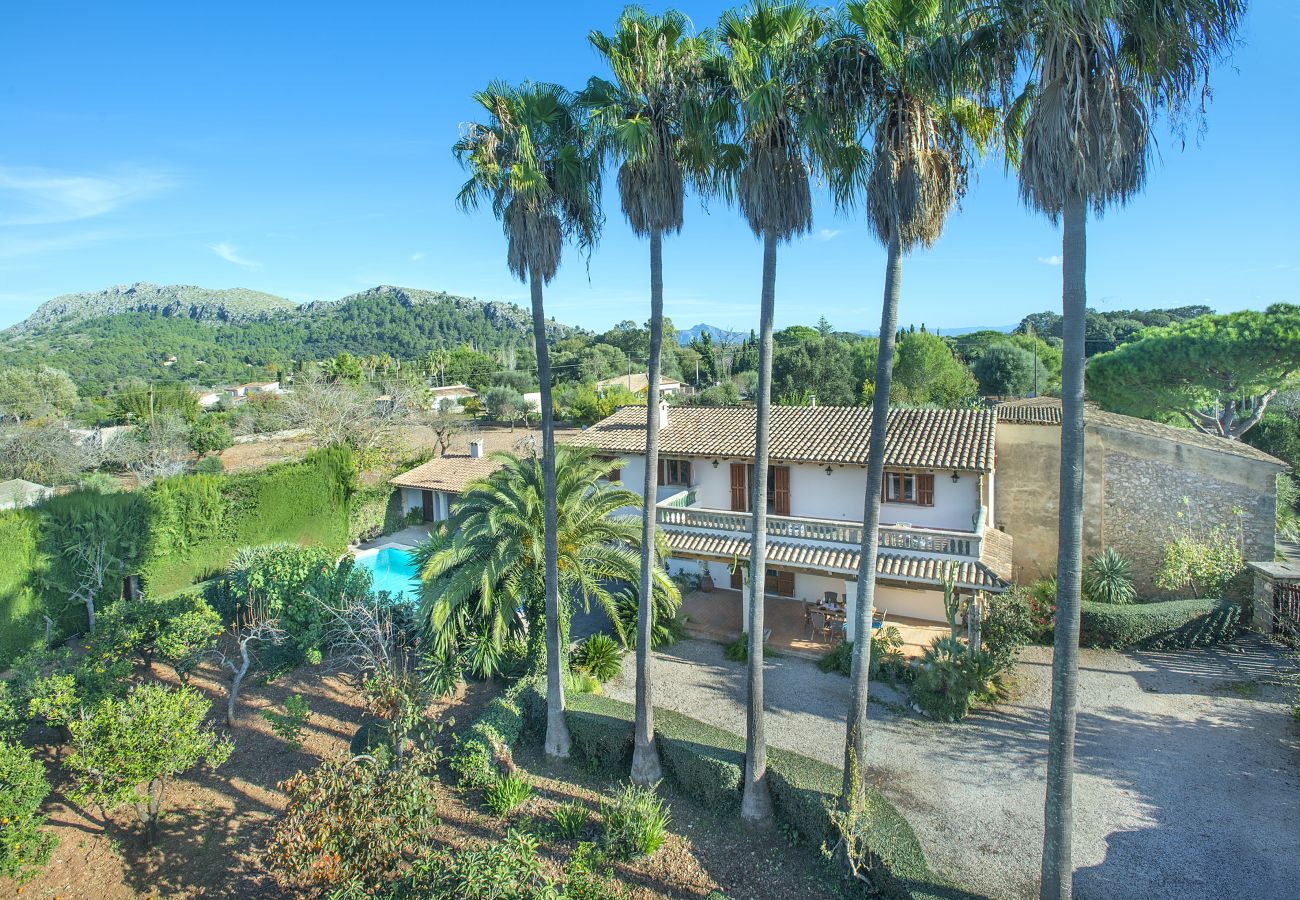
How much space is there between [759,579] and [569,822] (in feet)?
16.6

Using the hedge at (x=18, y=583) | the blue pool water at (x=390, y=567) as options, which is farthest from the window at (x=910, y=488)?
the hedge at (x=18, y=583)

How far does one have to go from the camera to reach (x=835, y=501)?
20.1 meters

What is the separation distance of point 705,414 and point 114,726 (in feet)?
64.4

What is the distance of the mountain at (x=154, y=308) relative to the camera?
565 ft

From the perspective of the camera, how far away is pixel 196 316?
17412 cm

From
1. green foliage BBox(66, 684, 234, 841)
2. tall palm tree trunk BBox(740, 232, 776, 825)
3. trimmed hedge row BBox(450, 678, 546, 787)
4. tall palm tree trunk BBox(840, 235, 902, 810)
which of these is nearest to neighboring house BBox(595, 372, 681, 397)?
trimmed hedge row BBox(450, 678, 546, 787)

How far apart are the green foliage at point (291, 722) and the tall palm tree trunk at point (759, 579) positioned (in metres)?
8.65

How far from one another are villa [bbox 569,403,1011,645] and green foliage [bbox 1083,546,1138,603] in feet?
10.5

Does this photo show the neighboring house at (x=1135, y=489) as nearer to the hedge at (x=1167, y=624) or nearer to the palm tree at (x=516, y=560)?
the hedge at (x=1167, y=624)

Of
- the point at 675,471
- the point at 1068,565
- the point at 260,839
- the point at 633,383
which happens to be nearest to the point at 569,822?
the point at 260,839

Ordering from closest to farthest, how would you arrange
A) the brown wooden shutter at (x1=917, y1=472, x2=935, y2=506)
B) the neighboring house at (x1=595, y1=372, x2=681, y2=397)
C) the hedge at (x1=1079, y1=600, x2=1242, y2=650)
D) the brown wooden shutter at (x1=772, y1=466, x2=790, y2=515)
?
the hedge at (x1=1079, y1=600, x2=1242, y2=650) < the brown wooden shutter at (x1=917, y1=472, x2=935, y2=506) < the brown wooden shutter at (x1=772, y1=466, x2=790, y2=515) < the neighboring house at (x1=595, y1=372, x2=681, y2=397)

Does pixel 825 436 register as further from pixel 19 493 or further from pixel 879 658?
pixel 19 493

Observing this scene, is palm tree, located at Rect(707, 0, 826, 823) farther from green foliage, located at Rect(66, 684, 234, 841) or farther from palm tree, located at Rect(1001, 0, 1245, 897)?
Answer: green foliage, located at Rect(66, 684, 234, 841)

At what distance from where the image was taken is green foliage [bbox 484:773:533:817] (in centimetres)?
1098
